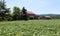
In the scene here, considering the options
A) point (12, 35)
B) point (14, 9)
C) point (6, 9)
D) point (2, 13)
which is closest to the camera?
point (12, 35)

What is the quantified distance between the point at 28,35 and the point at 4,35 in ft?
2.54

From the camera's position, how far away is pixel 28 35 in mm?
6094

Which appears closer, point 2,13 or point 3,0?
point 2,13

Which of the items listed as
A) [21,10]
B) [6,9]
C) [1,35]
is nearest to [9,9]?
[6,9]

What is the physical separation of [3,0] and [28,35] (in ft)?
186

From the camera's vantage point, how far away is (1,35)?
19.7ft

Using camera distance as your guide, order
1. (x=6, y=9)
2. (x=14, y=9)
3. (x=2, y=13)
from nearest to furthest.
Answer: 1. (x=2, y=13)
2. (x=6, y=9)
3. (x=14, y=9)

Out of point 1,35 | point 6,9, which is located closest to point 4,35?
point 1,35

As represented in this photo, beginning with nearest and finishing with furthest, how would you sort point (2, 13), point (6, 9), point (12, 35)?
point (12, 35), point (2, 13), point (6, 9)

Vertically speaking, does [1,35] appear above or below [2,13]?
above

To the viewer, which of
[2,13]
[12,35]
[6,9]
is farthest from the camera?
[6,9]

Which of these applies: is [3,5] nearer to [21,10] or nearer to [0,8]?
[0,8]

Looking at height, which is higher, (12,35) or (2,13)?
(12,35)

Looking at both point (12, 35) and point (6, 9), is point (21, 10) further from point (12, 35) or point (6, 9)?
point (12, 35)
